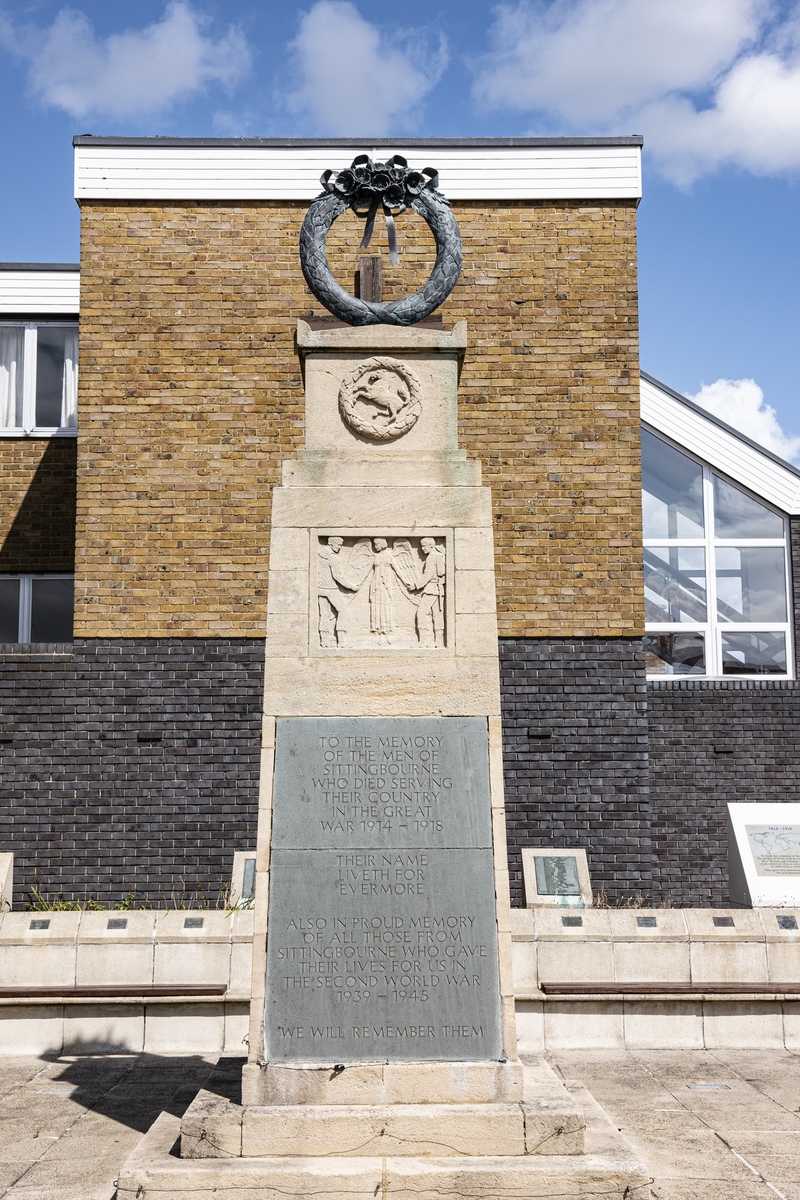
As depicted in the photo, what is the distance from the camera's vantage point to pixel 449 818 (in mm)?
5988

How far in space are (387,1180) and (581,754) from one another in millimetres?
6992

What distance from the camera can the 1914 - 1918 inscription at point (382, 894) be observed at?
19.0 ft

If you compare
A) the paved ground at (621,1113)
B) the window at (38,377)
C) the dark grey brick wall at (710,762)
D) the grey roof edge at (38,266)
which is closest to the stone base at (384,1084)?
the paved ground at (621,1113)

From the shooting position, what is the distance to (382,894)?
591cm

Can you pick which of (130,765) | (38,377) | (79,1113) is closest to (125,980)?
(79,1113)

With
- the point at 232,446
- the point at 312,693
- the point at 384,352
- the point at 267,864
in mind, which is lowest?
the point at 267,864

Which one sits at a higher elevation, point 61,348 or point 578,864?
point 61,348

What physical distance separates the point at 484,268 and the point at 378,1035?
863cm

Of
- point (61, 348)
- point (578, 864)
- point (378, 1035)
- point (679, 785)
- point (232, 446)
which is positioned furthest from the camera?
point (61, 348)

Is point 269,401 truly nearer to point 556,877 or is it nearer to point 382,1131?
point 556,877

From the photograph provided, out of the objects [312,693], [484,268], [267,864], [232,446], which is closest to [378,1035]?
[267,864]

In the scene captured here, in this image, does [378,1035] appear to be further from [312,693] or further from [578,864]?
[578,864]

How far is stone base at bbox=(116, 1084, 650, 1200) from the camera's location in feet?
17.0

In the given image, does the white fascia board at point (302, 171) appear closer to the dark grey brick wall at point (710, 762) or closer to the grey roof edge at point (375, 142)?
the grey roof edge at point (375, 142)
